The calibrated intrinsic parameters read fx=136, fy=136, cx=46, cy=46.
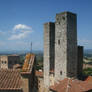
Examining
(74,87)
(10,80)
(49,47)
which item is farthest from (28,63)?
(49,47)

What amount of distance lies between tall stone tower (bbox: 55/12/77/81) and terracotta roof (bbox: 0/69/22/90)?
12.4 metres

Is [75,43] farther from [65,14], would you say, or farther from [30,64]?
[30,64]

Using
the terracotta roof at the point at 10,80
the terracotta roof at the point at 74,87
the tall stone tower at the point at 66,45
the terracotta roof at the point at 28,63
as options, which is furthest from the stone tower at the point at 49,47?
the terracotta roof at the point at 28,63

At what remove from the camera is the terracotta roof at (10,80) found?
9.04 metres

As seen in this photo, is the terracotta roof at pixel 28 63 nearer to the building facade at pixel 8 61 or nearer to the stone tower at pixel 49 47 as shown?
the stone tower at pixel 49 47

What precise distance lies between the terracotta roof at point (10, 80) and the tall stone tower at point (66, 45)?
1244 cm

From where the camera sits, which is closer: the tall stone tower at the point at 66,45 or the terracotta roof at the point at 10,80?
the terracotta roof at the point at 10,80

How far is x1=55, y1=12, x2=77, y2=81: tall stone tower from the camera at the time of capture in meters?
21.7

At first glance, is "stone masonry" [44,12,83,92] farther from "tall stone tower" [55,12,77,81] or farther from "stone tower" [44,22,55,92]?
"stone tower" [44,22,55,92]

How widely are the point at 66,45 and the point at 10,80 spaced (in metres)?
13.4

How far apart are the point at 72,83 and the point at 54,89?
243cm

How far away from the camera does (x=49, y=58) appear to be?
26125 mm

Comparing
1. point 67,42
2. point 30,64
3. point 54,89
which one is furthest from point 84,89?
point 30,64

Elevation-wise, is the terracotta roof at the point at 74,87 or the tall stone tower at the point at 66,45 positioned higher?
the tall stone tower at the point at 66,45
